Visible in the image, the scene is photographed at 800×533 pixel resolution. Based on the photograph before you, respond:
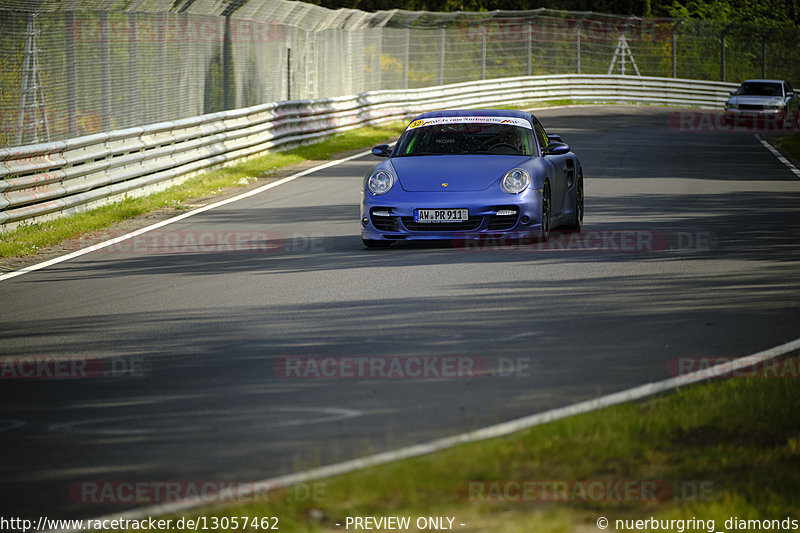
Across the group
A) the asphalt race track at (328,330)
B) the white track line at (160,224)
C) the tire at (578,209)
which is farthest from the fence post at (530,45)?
the tire at (578,209)

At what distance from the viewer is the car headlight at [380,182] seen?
12375 mm

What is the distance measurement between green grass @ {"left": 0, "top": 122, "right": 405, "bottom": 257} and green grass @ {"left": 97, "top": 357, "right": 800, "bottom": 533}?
333 inches

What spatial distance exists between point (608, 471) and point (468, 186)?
24.2 feet

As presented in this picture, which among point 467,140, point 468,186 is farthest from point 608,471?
point 467,140

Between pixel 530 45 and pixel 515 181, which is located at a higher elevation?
pixel 530 45

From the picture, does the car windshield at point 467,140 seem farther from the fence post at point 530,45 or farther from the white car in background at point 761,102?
the fence post at point 530,45

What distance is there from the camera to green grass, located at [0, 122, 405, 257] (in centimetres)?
1336

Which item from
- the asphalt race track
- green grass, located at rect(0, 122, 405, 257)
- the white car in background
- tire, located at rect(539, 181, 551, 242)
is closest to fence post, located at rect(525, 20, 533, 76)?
the white car in background

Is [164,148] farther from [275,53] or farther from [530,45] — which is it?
[530,45]

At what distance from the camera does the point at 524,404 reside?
6.24 metres

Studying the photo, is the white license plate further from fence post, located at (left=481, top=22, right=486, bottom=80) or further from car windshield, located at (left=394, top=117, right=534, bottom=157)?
fence post, located at (left=481, top=22, right=486, bottom=80)

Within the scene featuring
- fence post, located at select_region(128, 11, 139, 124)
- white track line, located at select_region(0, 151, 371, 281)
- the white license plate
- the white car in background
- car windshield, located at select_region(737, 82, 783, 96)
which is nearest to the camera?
white track line, located at select_region(0, 151, 371, 281)

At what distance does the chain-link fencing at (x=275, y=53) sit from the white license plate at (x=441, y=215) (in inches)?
225

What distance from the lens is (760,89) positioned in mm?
38781
